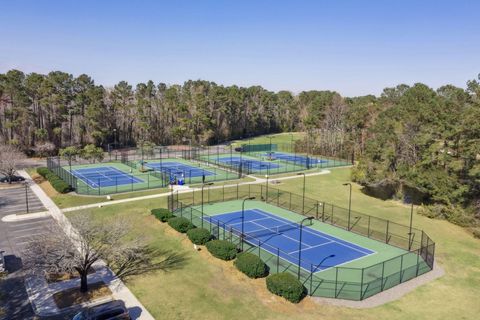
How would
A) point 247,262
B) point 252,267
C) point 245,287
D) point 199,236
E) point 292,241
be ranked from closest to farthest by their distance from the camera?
1. point 245,287
2. point 252,267
3. point 247,262
4. point 199,236
5. point 292,241

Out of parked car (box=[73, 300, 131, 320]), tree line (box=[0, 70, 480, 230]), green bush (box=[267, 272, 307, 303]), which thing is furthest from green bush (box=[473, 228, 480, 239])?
parked car (box=[73, 300, 131, 320])

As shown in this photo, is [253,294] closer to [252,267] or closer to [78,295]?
[252,267]

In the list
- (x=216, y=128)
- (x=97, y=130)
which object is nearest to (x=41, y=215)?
(x=97, y=130)

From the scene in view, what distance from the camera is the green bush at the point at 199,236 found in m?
26.8

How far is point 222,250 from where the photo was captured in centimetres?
2466

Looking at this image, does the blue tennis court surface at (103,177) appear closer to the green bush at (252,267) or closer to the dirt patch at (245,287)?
the dirt patch at (245,287)

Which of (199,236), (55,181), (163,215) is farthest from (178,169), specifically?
(199,236)

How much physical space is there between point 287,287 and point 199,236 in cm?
895

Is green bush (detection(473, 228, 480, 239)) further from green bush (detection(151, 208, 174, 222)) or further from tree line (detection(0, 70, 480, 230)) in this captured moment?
green bush (detection(151, 208, 174, 222))

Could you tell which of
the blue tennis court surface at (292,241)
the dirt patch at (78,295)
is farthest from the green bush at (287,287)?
the dirt patch at (78,295)

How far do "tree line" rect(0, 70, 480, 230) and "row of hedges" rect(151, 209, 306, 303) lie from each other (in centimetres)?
2134

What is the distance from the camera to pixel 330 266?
979 inches

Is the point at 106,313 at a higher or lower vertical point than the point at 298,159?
lower

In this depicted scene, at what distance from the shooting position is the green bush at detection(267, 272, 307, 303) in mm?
19688
